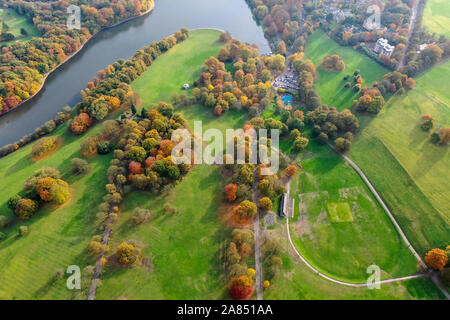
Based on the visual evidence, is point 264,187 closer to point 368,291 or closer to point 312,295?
point 312,295

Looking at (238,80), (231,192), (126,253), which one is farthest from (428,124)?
(126,253)

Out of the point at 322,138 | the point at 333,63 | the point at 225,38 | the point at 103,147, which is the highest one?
the point at 225,38

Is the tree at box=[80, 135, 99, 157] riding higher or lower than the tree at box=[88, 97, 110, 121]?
lower

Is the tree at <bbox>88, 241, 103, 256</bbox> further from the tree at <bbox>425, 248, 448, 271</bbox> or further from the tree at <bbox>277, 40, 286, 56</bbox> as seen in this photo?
the tree at <bbox>277, 40, 286, 56</bbox>

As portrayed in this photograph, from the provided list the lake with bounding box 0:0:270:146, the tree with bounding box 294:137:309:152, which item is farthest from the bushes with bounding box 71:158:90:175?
the tree with bounding box 294:137:309:152

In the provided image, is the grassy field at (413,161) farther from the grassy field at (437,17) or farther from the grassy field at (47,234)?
the grassy field at (47,234)

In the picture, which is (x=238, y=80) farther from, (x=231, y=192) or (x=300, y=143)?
(x=231, y=192)
